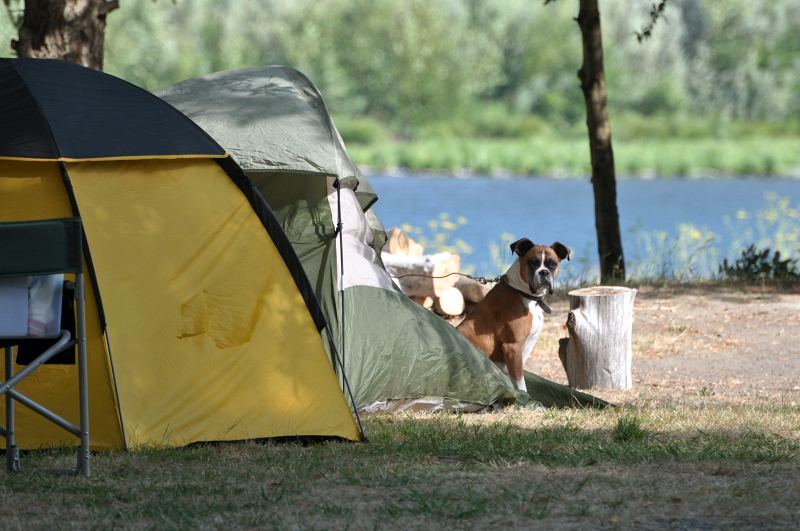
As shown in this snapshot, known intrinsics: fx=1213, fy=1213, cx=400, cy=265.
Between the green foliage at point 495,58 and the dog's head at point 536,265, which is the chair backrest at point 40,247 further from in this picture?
the green foliage at point 495,58

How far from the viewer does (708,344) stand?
9.93 m

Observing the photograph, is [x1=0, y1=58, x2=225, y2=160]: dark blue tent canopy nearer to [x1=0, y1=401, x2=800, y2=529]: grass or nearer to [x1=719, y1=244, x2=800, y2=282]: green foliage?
[x1=0, y1=401, x2=800, y2=529]: grass

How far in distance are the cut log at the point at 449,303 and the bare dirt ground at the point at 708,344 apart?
A: 75 cm

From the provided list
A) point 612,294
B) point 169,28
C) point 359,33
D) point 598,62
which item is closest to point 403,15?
point 359,33

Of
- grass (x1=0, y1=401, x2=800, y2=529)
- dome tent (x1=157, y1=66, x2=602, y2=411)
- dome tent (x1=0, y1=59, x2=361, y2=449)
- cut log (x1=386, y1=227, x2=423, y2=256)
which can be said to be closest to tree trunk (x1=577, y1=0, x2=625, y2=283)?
cut log (x1=386, y1=227, x2=423, y2=256)

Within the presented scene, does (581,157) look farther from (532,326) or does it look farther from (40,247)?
(40,247)

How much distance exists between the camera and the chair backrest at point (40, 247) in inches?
183

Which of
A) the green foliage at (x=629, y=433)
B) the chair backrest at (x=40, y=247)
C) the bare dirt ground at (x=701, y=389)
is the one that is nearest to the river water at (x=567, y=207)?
the bare dirt ground at (x=701, y=389)

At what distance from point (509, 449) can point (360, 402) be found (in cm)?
144

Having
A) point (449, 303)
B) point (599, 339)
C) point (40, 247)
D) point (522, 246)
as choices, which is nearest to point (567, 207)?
point (449, 303)

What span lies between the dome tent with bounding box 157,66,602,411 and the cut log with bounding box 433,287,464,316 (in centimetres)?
280

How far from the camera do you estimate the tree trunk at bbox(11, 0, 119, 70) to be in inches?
368

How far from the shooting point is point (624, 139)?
52.8m

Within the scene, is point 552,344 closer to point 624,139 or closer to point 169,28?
point 624,139
